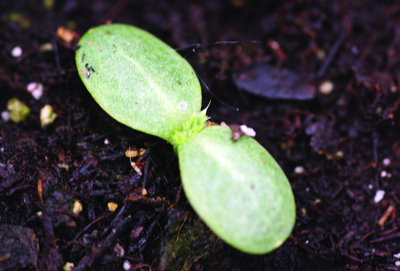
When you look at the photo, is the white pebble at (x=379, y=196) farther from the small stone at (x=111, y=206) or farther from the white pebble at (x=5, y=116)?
the white pebble at (x=5, y=116)

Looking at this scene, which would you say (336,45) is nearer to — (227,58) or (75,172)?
(227,58)

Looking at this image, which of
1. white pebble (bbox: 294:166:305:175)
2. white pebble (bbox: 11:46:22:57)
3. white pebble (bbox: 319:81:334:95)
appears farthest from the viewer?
white pebble (bbox: 319:81:334:95)

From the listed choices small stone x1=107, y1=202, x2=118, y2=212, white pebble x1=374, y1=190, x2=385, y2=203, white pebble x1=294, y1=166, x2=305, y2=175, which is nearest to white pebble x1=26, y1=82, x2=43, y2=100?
small stone x1=107, y1=202, x2=118, y2=212

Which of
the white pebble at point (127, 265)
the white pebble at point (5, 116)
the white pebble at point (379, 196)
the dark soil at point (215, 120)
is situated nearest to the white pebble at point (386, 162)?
the dark soil at point (215, 120)

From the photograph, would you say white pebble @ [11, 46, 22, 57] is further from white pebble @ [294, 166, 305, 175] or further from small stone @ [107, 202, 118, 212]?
white pebble @ [294, 166, 305, 175]

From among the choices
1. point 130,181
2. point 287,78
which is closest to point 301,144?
point 287,78

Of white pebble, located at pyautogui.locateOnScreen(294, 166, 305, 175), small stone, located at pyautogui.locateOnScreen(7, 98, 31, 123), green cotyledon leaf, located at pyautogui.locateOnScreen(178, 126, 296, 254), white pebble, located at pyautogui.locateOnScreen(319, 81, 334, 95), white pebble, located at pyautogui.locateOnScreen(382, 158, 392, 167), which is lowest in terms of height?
white pebble, located at pyautogui.locateOnScreen(294, 166, 305, 175)
